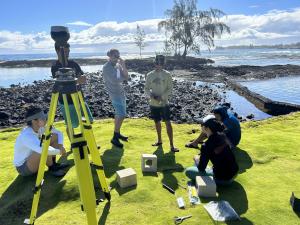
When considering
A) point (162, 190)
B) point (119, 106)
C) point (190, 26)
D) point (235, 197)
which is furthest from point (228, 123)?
point (190, 26)

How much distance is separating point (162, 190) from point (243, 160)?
252 centimetres

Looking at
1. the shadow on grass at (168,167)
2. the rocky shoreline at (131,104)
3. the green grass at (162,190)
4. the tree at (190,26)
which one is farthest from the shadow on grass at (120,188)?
the tree at (190,26)

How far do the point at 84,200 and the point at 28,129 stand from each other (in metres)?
2.49

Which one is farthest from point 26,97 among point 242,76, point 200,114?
point 242,76

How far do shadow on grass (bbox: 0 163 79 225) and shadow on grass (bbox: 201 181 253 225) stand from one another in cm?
278

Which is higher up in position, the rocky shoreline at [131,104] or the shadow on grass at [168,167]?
the shadow on grass at [168,167]

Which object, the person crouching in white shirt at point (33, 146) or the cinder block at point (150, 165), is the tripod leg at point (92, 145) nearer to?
the person crouching in white shirt at point (33, 146)

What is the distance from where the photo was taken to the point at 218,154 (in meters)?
5.93

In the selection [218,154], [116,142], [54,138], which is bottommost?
[116,142]

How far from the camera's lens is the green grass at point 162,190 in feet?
17.3

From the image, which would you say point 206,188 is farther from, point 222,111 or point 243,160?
point 222,111

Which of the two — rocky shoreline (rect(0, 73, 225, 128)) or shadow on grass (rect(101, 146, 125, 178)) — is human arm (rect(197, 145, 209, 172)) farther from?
rocky shoreline (rect(0, 73, 225, 128))

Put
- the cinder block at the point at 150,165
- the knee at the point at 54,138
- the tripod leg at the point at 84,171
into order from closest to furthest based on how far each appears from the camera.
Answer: the tripod leg at the point at 84,171 < the knee at the point at 54,138 < the cinder block at the point at 150,165

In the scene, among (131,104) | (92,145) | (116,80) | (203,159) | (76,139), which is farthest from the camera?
(131,104)
